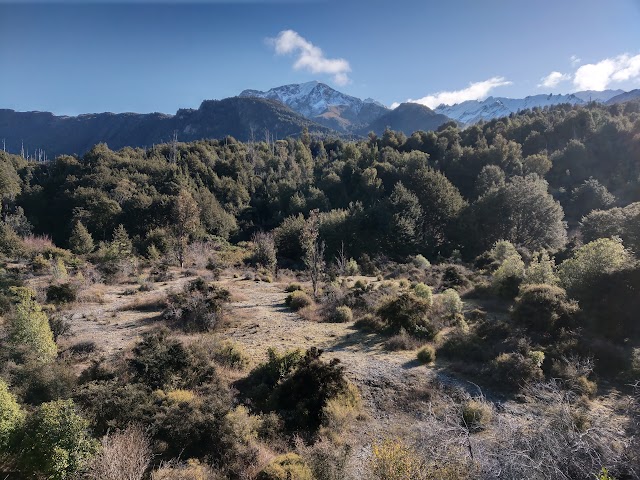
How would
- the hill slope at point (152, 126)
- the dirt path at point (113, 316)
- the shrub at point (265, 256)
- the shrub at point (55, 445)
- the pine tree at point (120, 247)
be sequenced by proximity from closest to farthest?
the shrub at point (55, 445) → the dirt path at point (113, 316) → the pine tree at point (120, 247) → the shrub at point (265, 256) → the hill slope at point (152, 126)

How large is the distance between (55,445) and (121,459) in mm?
1257

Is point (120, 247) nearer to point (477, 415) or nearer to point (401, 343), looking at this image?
point (401, 343)

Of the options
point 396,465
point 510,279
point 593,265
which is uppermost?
point 593,265

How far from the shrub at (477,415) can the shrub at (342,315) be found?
7.55 meters

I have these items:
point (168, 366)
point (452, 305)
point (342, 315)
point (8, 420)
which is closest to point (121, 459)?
point (8, 420)

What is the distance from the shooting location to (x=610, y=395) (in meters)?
9.33

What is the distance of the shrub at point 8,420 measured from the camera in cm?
623

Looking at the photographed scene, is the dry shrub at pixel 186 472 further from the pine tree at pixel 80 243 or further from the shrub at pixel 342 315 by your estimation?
the pine tree at pixel 80 243

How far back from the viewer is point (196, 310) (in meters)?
15.3

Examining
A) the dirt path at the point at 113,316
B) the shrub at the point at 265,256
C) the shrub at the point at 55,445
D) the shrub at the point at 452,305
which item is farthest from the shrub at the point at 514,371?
the shrub at the point at 265,256

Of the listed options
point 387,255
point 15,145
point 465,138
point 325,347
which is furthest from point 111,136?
point 325,347

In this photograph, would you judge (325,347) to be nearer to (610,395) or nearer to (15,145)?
(610,395)

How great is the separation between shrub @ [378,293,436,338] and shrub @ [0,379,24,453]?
11.1m

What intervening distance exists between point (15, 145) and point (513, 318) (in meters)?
217
